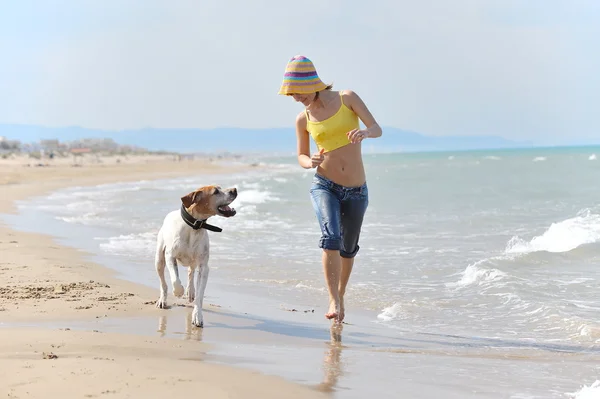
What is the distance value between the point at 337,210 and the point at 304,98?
35.3 inches

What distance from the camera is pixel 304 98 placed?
568cm

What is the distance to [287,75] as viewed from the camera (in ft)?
18.4

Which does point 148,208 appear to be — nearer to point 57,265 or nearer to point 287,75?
point 57,265

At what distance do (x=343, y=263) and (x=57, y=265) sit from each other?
13.2 feet

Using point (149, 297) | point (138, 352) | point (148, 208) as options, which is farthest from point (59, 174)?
point (138, 352)

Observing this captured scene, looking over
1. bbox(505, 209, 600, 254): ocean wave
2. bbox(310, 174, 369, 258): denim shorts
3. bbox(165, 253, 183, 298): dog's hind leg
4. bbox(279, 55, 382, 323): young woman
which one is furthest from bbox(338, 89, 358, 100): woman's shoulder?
bbox(505, 209, 600, 254): ocean wave

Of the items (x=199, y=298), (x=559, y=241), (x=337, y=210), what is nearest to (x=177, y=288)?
(x=199, y=298)

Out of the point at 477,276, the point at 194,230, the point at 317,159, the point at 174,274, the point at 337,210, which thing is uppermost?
the point at 317,159

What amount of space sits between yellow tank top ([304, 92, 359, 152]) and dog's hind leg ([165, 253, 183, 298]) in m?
1.64

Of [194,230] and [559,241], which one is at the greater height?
[194,230]

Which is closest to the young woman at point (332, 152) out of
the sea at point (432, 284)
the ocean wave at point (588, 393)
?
the sea at point (432, 284)

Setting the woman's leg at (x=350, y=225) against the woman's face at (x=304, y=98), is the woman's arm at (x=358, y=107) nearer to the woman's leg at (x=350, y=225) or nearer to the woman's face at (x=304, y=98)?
the woman's face at (x=304, y=98)

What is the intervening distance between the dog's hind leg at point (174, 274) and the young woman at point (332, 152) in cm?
129

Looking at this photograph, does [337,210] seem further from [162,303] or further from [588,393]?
[588,393]
